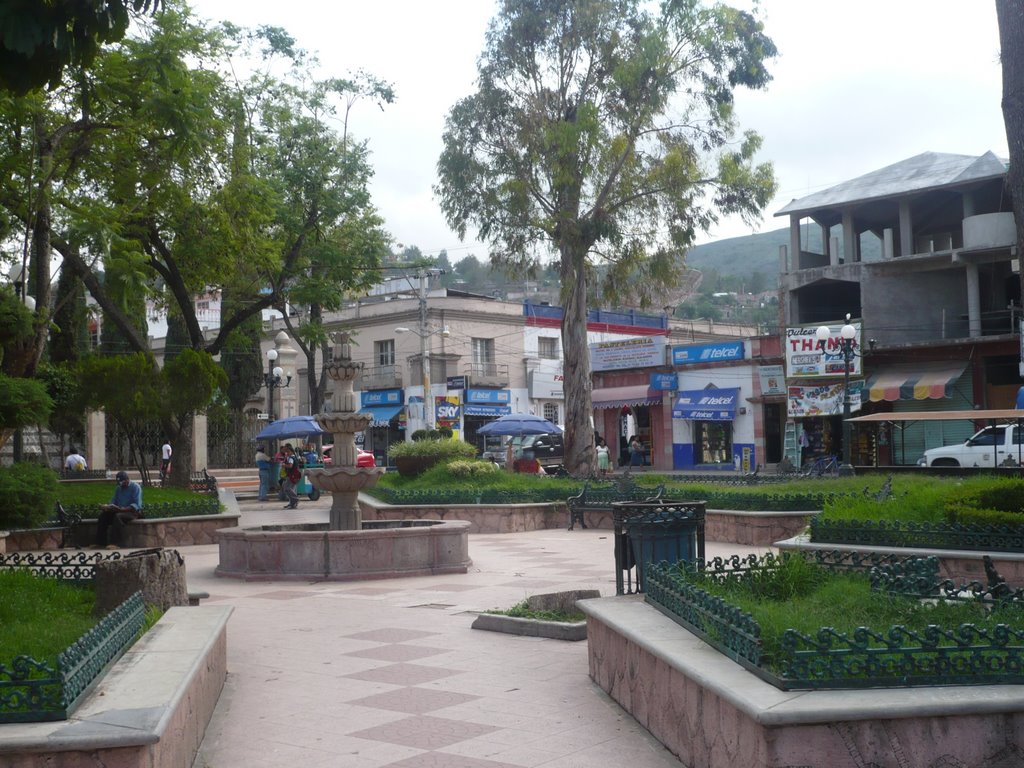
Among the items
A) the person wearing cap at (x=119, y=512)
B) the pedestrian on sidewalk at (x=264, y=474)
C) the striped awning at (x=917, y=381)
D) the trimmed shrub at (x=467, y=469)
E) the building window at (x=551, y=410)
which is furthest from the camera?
the building window at (x=551, y=410)

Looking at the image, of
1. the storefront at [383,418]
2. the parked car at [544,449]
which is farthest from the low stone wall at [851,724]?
the storefront at [383,418]

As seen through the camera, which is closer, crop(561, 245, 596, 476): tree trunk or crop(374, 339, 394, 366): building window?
crop(561, 245, 596, 476): tree trunk

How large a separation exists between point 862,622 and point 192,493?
19912 millimetres

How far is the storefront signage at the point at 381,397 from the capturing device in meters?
58.3

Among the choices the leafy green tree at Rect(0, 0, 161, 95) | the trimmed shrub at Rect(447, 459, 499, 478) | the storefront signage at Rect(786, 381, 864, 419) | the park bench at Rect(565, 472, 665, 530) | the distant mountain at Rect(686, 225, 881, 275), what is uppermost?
Result: the distant mountain at Rect(686, 225, 881, 275)

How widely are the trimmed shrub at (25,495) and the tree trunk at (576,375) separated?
48.4ft

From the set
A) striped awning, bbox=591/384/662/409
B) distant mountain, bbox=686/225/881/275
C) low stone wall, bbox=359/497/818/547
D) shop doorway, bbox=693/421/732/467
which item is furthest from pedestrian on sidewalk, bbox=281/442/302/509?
distant mountain, bbox=686/225/881/275

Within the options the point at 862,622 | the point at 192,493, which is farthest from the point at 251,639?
the point at 192,493

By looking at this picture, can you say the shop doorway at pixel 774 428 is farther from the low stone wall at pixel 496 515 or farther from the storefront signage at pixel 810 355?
the low stone wall at pixel 496 515

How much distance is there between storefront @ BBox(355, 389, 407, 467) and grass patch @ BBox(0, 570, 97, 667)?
1880 inches

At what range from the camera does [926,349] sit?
122 feet

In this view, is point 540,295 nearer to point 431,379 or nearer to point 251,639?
point 431,379

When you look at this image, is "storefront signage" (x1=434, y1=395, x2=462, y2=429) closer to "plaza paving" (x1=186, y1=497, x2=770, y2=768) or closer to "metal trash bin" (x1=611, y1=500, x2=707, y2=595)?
"plaza paving" (x1=186, y1=497, x2=770, y2=768)

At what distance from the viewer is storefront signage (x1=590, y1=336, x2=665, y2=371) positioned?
47281mm
